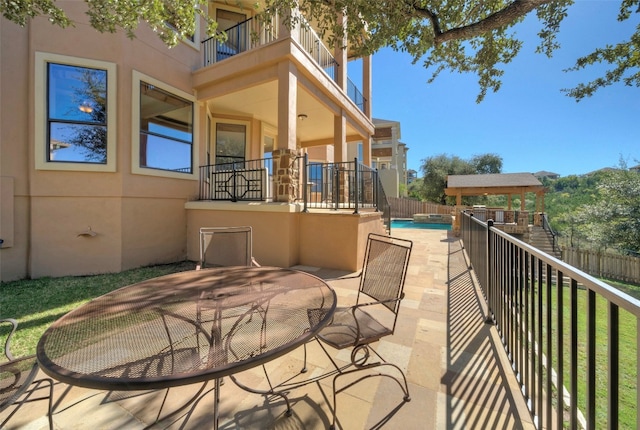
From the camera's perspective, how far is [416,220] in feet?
61.2

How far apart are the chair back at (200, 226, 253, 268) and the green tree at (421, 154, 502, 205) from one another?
80.5ft

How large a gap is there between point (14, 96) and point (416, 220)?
18820 mm

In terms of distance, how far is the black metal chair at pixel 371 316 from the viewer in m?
1.72

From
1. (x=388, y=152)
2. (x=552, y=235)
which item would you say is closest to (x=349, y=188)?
(x=552, y=235)

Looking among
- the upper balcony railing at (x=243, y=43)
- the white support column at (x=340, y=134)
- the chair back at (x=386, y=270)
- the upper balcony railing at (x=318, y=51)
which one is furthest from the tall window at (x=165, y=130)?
the chair back at (x=386, y=270)

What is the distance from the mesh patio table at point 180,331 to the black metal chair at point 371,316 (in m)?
0.28

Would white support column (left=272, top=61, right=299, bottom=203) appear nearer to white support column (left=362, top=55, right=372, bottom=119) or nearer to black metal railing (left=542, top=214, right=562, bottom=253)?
white support column (left=362, top=55, right=372, bottom=119)

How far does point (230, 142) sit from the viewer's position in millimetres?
8164

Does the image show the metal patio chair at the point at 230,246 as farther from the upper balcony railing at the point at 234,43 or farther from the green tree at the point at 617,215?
the green tree at the point at 617,215

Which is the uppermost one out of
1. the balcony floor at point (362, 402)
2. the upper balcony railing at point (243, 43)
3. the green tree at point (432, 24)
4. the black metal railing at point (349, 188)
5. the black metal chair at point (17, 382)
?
the upper balcony railing at point (243, 43)

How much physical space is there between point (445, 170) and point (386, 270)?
86.8 feet

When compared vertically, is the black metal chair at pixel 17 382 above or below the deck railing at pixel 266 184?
below

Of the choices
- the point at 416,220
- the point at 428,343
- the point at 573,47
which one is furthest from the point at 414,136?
the point at 428,343

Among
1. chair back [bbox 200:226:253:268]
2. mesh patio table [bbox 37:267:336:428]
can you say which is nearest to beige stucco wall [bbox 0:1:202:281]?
chair back [bbox 200:226:253:268]
